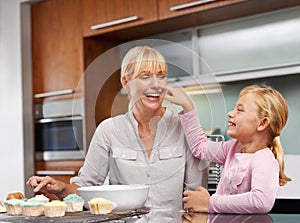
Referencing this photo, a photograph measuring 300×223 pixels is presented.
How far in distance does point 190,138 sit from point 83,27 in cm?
217

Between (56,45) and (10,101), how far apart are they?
536 millimetres

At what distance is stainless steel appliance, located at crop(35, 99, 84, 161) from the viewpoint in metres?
3.56

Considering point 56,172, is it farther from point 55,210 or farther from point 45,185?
point 55,210

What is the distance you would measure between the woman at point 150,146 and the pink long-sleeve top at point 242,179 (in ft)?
0.36

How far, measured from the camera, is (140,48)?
149 cm

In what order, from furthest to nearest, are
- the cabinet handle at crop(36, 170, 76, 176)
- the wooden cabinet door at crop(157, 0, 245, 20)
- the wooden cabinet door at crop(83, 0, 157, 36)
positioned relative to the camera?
the cabinet handle at crop(36, 170, 76, 176) → the wooden cabinet door at crop(83, 0, 157, 36) → the wooden cabinet door at crop(157, 0, 245, 20)

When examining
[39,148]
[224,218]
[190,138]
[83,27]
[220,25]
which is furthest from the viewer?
[39,148]

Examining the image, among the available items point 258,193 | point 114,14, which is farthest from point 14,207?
point 114,14

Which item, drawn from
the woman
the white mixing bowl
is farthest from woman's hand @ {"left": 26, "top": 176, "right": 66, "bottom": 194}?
the white mixing bowl

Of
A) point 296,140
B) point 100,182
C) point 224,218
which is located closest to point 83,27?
point 296,140

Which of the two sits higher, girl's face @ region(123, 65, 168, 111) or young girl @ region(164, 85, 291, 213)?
girl's face @ region(123, 65, 168, 111)

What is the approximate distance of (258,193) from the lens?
1202 millimetres

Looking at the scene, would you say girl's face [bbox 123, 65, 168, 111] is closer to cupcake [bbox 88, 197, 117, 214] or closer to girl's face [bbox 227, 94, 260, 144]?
girl's face [bbox 227, 94, 260, 144]

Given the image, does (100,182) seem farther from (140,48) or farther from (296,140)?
(296,140)
